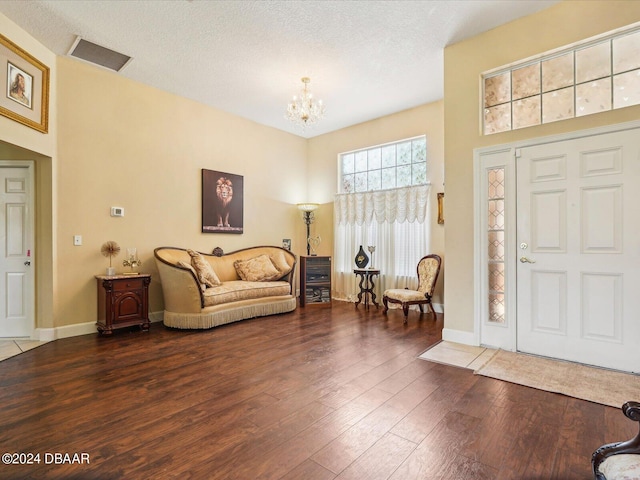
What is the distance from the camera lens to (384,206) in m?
5.79

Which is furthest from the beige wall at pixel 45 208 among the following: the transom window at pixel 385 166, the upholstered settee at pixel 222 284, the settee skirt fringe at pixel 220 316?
the transom window at pixel 385 166

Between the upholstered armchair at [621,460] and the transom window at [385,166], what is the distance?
4.45 m

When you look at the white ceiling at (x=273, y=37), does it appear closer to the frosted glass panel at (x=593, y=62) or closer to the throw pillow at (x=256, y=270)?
the frosted glass panel at (x=593, y=62)

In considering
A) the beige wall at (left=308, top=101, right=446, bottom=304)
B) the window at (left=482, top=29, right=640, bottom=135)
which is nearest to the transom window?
the beige wall at (left=308, top=101, right=446, bottom=304)

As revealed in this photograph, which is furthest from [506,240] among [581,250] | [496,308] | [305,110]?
[305,110]

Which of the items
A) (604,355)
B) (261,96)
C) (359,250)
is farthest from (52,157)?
(604,355)

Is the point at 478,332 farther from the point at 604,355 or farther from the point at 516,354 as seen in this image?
the point at 604,355

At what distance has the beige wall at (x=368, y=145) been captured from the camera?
204 inches

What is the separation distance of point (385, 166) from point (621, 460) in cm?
527

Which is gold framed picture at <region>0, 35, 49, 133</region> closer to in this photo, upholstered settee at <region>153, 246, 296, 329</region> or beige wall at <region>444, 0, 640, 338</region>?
upholstered settee at <region>153, 246, 296, 329</region>

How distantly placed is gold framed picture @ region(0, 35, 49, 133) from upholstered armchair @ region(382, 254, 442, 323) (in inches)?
190

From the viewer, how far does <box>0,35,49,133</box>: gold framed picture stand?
3158mm

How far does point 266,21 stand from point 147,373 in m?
3.48

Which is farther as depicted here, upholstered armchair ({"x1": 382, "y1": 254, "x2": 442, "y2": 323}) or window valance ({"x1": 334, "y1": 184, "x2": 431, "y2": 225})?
window valance ({"x1": 334, "y1": 184, "x2": 431, "y2": 225})
